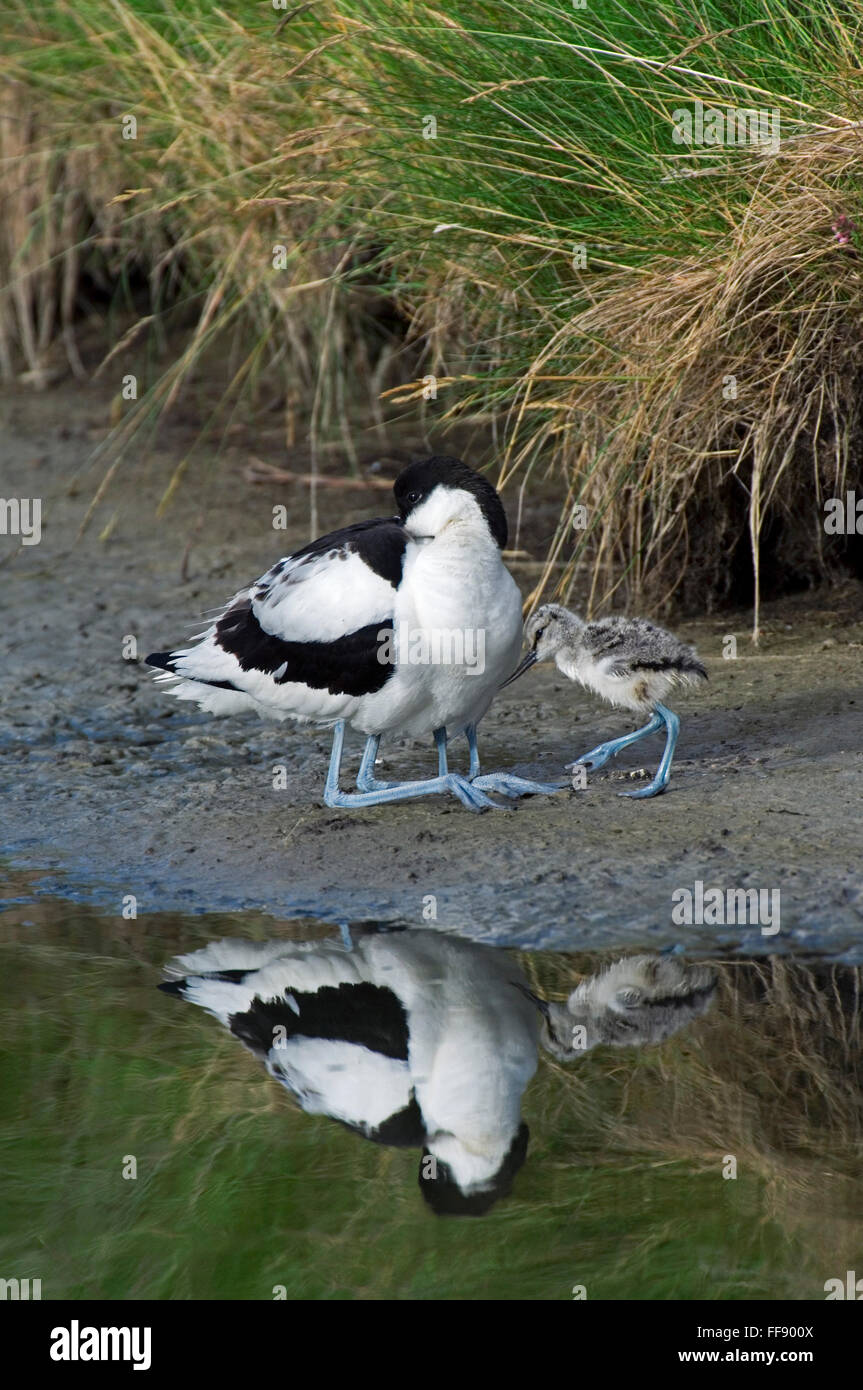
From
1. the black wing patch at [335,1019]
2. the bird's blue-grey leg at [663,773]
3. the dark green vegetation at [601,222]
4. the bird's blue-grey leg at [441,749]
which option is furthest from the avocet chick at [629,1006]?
the dark green vegetation at [601,222]

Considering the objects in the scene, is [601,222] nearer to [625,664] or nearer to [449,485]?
[449,485]

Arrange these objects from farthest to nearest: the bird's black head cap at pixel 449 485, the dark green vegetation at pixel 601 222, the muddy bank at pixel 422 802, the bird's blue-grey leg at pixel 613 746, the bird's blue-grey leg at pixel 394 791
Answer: the dark green vegetation at pixel 601 222, the bird's blue-grey leg at pixel 613 746, the bird's blue-grey leg at pixel 394 791, the bird's black head cap at pixel 449 485, the muddy bank at pixel 422 802

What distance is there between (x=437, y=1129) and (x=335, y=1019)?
565 mm

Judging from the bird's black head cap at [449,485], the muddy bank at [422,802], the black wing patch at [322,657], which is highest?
the bird's black head cap at [449,485]

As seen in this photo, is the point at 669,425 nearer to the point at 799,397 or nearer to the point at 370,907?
the point at 799,397

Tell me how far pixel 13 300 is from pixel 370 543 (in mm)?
6014

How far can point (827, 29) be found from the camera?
570 centimetres

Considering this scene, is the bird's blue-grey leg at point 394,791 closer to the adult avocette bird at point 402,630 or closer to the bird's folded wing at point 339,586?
the adult avocette bird at point 402,630

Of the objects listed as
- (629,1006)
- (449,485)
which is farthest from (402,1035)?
(449,485)

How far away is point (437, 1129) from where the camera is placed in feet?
11.7

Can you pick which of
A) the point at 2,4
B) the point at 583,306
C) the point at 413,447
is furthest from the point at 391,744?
the point at 2,4

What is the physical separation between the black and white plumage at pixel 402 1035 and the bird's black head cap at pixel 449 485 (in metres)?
1.29

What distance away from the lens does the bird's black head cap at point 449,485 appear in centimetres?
505

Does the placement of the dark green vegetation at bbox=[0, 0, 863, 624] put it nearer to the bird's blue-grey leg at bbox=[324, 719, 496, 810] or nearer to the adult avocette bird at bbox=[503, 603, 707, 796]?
the adult avocette bird at bbox=[503, 603, 707, 796]
